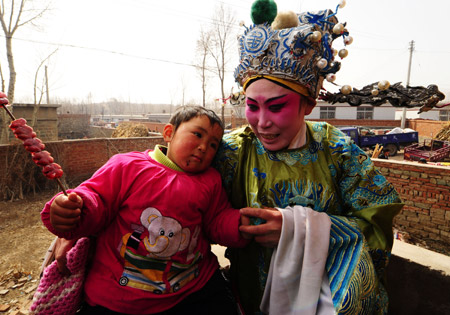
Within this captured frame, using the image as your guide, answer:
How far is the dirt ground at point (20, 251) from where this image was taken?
158 inches

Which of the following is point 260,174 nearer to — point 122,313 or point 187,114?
point 187,114

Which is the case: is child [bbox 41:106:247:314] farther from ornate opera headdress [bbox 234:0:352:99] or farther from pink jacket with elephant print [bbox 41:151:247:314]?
ornate opera headdress [bbox 234:0:352:99]

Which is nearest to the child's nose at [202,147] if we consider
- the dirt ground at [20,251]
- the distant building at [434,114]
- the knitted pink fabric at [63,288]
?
the knitted pink fabric at [63,288]

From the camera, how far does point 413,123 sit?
28375mm

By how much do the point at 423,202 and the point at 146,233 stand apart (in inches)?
256

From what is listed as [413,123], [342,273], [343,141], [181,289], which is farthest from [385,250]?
[413,123]

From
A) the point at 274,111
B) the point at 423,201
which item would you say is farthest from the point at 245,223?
the point at 423,201

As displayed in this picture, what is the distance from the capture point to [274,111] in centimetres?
151

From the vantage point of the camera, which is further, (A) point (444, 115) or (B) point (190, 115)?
(A) point (444, 115)

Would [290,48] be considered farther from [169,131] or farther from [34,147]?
[34,147]

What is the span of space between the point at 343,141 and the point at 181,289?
49.3 inches

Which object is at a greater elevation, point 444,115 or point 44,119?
point 444,115

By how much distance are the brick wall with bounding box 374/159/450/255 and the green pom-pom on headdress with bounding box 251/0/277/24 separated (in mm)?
5730

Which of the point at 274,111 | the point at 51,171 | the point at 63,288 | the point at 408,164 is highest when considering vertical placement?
the point at 274,111
